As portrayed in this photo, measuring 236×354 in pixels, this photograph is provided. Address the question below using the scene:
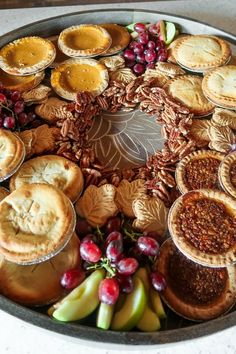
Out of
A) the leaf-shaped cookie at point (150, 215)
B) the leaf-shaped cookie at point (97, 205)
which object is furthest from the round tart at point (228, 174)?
the leaf-shaped cookie at point (97, 205)

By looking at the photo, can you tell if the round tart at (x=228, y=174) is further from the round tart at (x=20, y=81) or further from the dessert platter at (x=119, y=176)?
the round tart at (x=20, y=81)

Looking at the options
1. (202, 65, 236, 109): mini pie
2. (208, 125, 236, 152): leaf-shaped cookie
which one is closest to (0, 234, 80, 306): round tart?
(208, 125, 236, 152): leaf-shaped cookie

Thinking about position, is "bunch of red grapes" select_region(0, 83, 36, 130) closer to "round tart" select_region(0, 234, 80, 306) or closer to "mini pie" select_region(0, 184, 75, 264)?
"mini pie" select_region(0, 184, 75, 264)

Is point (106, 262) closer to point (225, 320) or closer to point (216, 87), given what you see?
point (225, 320)

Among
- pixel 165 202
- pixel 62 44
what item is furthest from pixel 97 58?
pixel 165 202

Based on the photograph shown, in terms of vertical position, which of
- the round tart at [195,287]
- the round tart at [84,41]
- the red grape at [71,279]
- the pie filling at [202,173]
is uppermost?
the round tart at [84,41]

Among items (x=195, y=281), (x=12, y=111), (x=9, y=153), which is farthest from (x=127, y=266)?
(x=12, y=111)

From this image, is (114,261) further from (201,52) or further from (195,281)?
(201,52)

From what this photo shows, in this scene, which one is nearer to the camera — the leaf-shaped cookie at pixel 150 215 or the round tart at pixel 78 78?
the leaf-shaped cookie at pixel 150 215
